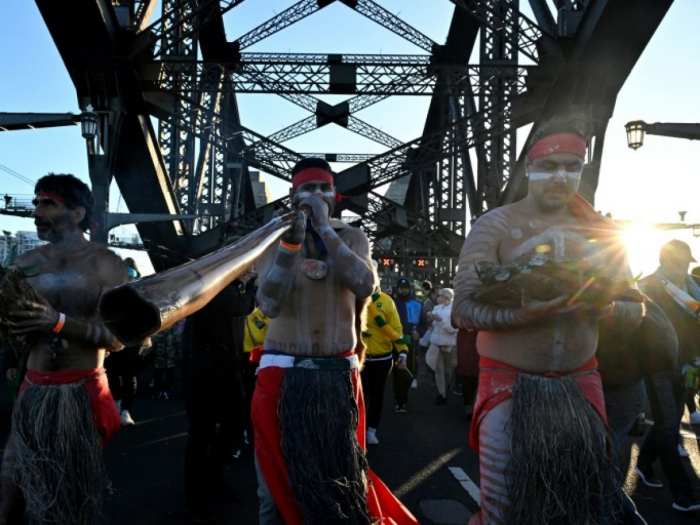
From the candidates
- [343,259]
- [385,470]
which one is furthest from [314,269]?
[385,470]

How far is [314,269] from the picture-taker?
301 centimetres

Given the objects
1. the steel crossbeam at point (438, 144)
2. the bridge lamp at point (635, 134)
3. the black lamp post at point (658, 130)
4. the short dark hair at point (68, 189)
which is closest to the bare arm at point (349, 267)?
the short dark hair at point (68, 189)

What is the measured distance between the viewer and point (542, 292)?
228cm

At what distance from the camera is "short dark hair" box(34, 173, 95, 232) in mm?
3307

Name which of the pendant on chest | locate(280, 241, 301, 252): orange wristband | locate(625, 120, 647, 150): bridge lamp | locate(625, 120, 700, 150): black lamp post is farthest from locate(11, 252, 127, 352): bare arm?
locate(625, 120, 647, 150): bridge lamp

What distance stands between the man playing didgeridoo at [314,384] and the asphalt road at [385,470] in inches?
74.4

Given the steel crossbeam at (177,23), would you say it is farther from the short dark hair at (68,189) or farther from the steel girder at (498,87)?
the short dark hair at (68,189)

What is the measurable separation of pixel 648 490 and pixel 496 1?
35.8 feet

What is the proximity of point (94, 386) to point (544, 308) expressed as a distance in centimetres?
216

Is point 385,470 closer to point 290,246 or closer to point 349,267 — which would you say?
point 349,267

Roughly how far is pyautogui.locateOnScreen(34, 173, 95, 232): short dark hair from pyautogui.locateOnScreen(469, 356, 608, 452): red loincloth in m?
2.21

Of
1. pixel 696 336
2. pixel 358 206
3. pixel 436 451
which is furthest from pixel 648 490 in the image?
pixel 358 206

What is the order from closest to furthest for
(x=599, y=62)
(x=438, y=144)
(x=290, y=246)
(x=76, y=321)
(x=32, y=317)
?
(x=290, y=246), (x=32, y=317), (x=76, y=321), (x=599, y=62), (x=438, y=144)

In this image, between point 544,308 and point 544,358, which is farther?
point 544,358
